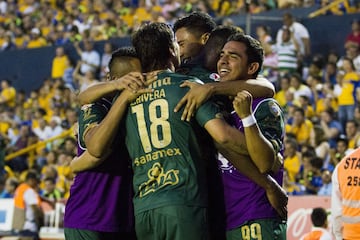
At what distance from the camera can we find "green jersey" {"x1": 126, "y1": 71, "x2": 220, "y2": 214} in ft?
18.6

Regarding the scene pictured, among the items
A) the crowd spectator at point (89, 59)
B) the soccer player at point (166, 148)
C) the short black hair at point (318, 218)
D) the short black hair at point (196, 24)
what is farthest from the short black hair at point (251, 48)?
the crowd spectator at point (89, 59)

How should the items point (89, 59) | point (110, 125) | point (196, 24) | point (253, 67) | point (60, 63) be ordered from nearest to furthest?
point (110, 125) < point (253, 67) < point (196, 24) < point (89, 59) < point (60, 63)

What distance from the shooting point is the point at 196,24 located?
6.91 meters

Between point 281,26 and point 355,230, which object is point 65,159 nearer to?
point 281,26

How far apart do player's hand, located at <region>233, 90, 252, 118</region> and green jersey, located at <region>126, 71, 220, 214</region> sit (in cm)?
14

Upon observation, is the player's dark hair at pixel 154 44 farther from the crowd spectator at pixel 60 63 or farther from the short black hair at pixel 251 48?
the crowd spectator at pixel 60 63

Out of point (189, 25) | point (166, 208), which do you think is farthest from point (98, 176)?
point (189, 25)

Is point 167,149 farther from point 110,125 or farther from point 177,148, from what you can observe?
point 110,125

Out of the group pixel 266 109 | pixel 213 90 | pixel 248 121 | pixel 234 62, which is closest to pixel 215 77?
pixel 234 62

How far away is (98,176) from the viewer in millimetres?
6402

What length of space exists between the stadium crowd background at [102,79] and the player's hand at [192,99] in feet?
23.7

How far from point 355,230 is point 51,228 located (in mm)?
7446

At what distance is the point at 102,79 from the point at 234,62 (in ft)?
50.0

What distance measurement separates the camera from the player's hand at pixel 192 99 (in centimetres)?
565
